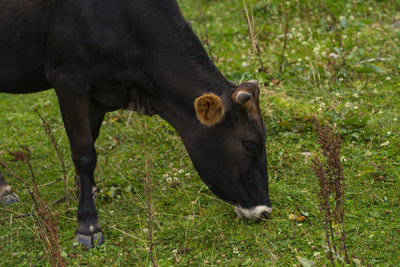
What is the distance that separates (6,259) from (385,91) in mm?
4276

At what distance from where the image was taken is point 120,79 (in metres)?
4.73

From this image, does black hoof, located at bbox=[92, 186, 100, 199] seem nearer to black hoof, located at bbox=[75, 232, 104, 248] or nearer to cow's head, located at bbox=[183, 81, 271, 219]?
black hoof, located at bbox=[75, 232, 104, 248]

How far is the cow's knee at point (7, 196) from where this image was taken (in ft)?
18.5

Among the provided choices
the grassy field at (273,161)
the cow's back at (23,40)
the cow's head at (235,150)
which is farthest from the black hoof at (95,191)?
the cow's head at (235,150)

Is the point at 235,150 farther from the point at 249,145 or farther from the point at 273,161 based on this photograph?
the point at 273,161

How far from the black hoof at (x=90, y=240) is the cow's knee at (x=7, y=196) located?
1199mm

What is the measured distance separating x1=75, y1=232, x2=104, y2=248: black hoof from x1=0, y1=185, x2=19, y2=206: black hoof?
47.1 inches

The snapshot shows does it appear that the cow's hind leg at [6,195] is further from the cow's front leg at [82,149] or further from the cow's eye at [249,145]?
the cow's eye at [249,145]

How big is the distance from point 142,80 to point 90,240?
1.36 metres

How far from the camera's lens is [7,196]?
18.6 feet

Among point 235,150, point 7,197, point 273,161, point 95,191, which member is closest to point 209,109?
point 235,150

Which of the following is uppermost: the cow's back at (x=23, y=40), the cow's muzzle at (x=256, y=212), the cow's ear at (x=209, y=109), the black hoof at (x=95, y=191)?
the cow's back at (x=23, y=40)

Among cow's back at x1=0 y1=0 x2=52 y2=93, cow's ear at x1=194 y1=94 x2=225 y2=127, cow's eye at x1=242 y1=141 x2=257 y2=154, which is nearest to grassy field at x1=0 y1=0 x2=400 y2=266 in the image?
cow's eye at x1=242 y1=141 x2=257 y2=154

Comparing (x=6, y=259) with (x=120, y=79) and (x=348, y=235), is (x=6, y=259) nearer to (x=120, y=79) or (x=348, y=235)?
(x=120, y=79)
